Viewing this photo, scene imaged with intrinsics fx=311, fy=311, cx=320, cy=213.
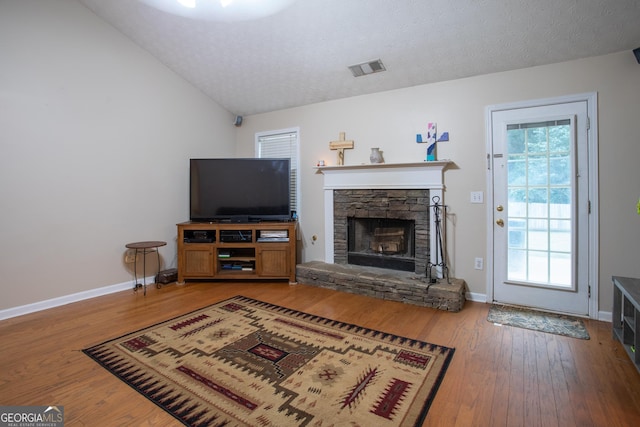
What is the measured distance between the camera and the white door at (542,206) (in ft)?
9.04

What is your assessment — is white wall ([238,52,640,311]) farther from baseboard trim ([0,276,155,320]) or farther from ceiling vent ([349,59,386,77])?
baseboard trim ([0,276,155,320])

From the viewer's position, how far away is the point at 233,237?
13.0ft

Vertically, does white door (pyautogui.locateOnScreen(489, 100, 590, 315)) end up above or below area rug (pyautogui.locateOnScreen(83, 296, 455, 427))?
above

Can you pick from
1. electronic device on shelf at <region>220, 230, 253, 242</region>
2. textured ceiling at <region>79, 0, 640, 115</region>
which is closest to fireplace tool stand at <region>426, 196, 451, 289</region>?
textured ceiling at <region>79, 0, 640, 115</region>

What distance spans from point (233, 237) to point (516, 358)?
3.14 m

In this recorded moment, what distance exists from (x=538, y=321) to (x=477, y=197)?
1.23 meters

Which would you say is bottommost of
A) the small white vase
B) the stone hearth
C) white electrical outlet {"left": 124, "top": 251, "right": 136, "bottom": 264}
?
the stone hearth

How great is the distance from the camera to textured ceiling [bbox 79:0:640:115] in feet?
7.84

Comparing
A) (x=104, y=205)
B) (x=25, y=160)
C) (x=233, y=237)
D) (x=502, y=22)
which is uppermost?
(x=502, y=22)

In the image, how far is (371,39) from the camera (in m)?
2.90

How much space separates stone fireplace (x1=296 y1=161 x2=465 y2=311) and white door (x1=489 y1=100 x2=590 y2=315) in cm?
51

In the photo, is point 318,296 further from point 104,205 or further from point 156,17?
point 156,17

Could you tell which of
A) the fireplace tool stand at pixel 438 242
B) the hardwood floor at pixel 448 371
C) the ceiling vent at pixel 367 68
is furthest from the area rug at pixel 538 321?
the ceiling vent at pixel 367 68

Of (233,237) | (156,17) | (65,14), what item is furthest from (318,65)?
(65,14)
